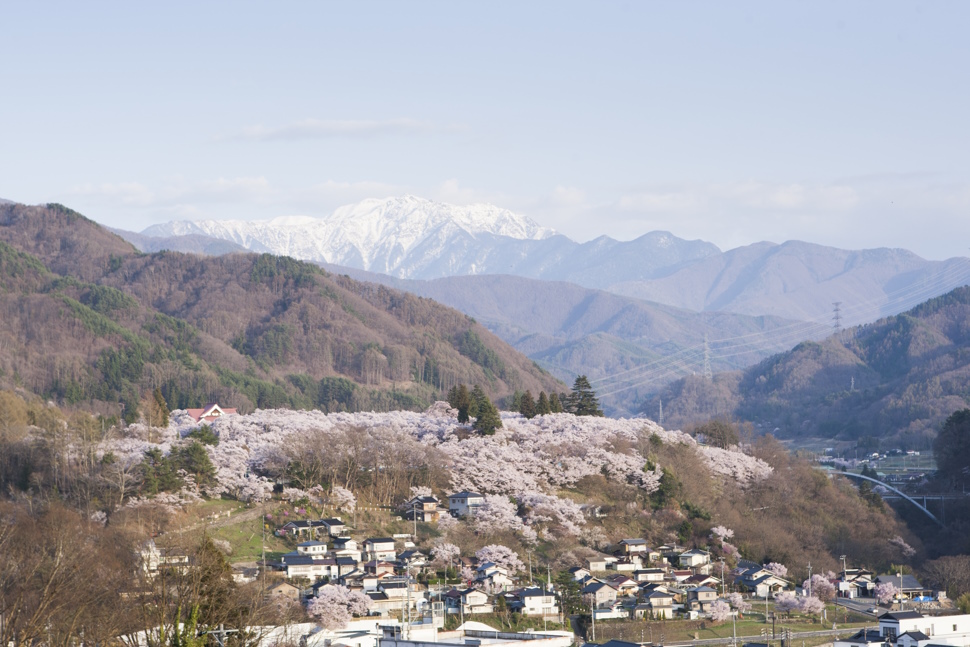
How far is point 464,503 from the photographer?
183 feet

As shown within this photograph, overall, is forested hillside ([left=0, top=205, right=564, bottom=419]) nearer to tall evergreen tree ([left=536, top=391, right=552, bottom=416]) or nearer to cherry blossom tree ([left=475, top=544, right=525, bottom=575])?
tall evergreen tree ([left=536, top=391, right=552, bottom=416])

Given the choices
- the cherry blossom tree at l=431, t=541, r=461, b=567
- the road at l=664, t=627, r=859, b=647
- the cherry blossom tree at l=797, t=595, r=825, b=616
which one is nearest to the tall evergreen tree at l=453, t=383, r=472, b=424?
the cherry blossom tree at l=431, t=541, r=461, b=567

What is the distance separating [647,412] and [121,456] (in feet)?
454

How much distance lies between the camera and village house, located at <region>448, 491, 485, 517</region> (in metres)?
55.1

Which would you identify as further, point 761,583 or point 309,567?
point 761,583

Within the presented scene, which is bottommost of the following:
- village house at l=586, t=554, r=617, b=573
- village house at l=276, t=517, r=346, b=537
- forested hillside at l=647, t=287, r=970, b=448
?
village house at l=586, t=554, r=617, b=573

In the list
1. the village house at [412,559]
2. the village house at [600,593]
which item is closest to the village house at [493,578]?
the village house at [412,559]

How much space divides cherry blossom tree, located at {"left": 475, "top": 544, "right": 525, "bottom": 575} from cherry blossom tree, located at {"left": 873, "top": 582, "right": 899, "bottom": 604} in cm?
1368

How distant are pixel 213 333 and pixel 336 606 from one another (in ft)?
264

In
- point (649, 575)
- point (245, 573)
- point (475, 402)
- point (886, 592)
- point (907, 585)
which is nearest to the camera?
point (245, 573)

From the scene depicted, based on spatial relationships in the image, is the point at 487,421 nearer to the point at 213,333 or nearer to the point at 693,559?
the point at 693,559

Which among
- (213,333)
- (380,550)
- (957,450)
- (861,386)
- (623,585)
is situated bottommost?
(623,585)

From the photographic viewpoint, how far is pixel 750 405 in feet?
576

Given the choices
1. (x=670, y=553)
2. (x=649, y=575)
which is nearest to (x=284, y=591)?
(x=649, y=575)
